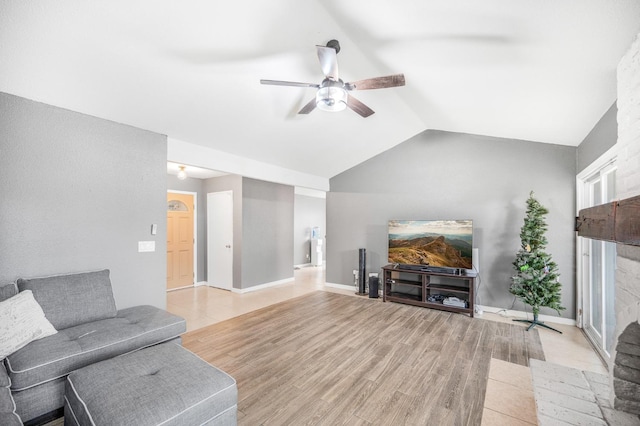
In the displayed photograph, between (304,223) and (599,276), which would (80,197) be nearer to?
(599,276)

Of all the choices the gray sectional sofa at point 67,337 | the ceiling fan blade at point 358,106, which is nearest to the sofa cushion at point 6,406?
the gray sectional sofa at point 67,337

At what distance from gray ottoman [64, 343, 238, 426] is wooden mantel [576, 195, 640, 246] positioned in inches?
92.0

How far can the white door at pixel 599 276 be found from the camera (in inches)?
109

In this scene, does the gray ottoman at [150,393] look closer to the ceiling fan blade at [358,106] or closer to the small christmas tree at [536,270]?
the ceiling fan blade at [358,106]

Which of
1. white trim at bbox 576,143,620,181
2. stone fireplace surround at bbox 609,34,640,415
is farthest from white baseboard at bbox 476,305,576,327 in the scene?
stone fireplace surround at bbox 609,34,640,415

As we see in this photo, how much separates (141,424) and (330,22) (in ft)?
10.1

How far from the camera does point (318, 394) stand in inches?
88.4

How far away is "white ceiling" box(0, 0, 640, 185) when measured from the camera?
1.85m

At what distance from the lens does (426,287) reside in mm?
4570

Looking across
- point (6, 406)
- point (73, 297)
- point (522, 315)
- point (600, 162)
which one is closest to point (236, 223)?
point (73, 297)

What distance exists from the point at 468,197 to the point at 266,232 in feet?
13.3

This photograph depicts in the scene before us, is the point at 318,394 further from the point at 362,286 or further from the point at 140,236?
the point at 362,286

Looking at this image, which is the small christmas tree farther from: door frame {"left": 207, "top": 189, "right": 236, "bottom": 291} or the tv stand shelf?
door frame {"left": 207, "top": 189, "right": 236, "bottom": 291}

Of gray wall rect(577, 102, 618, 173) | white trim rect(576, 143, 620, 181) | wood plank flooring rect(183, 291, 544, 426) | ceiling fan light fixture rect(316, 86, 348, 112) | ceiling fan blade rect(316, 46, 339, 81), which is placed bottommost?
wood plank flooring rect(183, 291, 544, 426)
